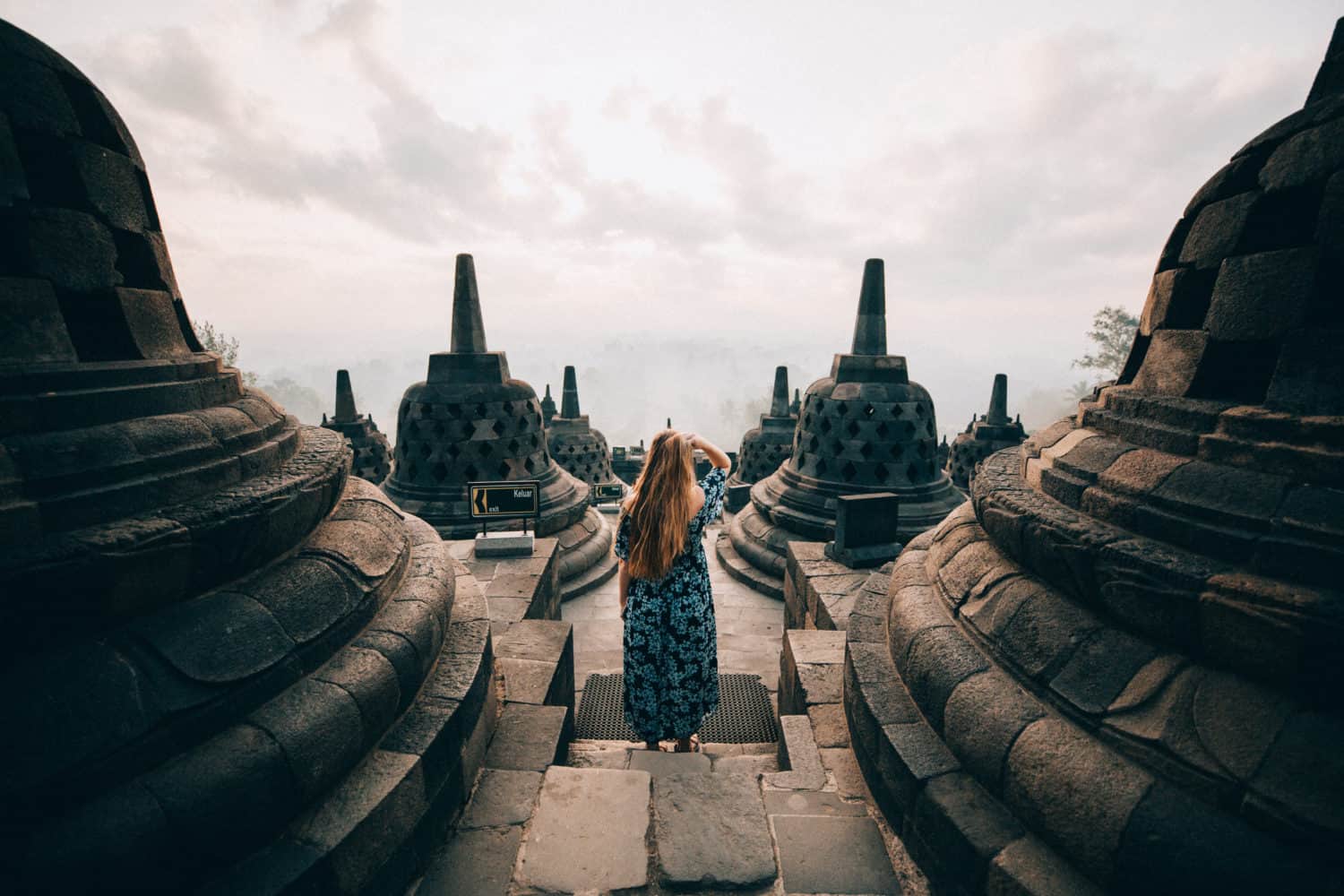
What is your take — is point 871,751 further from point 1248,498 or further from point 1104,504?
point 1248,498

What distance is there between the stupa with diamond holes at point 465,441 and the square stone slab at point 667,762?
4.98m

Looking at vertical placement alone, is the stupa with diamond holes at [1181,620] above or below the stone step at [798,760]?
above

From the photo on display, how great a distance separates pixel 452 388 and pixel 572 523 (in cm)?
266

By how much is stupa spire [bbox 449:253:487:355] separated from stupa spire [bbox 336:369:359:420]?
5.48 meters

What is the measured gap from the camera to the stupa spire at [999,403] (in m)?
13.7

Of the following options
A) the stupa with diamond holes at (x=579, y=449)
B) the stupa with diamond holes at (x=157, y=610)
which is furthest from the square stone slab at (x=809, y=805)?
the stupa with diamond holes at (x=579, y=449)

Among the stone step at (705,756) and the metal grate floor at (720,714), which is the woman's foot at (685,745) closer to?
the stone step at (705,756)

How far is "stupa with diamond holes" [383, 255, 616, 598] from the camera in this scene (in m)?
8.19

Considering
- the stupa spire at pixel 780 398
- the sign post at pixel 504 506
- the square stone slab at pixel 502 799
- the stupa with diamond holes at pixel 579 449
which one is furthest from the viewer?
the stupa spire at pixel 780 398

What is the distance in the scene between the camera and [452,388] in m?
8.34

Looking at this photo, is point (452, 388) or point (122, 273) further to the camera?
point (452, 388)

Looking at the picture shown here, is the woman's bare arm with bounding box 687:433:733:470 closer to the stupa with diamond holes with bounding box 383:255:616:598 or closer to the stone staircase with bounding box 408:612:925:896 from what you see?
the stone staircase with bounding box 408:612:925:896

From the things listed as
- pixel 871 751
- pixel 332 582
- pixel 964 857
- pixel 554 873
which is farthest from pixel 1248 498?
pixel 332 582

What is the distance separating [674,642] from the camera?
10.9 feet
